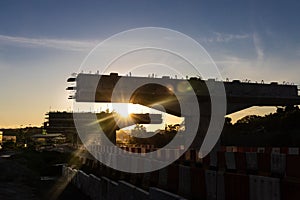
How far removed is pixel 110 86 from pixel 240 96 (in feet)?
63.6

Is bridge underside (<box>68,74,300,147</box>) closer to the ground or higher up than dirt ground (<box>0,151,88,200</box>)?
higher up

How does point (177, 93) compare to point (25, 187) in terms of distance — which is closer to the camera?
point (25, 187)

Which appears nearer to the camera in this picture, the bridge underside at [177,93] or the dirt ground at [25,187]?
the dirt ground at [25,187]

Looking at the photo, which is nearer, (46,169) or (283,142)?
(46,169)

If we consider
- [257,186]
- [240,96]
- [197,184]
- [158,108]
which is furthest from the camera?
[158,108]

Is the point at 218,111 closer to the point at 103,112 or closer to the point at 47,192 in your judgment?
the point at 103,112

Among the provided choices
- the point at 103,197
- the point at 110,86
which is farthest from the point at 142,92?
the point at 103,197

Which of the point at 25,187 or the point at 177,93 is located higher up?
the point at 177,93

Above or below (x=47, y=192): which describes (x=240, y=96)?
above

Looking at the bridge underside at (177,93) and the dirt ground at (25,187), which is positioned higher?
the bridge underside at (177,93)

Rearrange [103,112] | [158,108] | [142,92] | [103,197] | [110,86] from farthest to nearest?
[103,112] → [158,108] → [142,92] → [110,86] → [103,197]

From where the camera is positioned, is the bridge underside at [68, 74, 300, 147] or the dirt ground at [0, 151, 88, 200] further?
the bridge underside at [68, 74, 300, 147]

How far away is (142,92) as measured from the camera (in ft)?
194

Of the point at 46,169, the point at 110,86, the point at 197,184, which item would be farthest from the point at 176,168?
the point at 110,86
